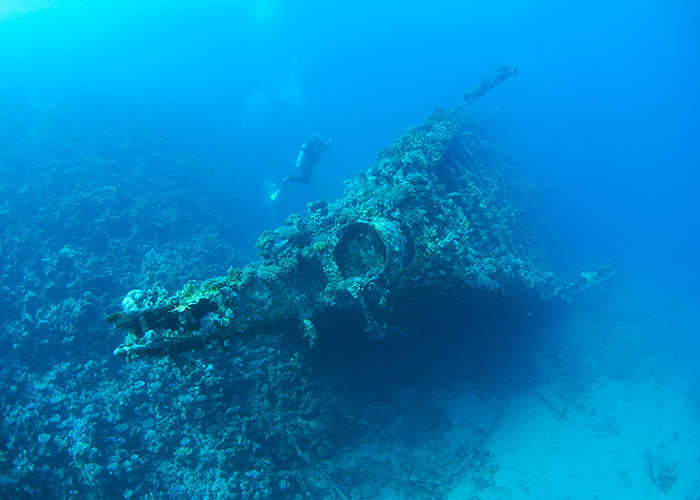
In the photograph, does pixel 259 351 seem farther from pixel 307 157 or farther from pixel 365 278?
pixel 307 157

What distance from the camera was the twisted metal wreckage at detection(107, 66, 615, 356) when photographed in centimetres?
422

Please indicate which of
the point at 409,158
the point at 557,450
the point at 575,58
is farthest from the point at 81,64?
the point at 575,58

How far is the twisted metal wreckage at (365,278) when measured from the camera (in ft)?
13.8

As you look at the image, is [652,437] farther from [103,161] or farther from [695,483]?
[103,161]

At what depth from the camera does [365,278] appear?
5.55m

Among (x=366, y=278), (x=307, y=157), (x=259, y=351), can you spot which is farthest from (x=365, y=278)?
(x=307, y=157)

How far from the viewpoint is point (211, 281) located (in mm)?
4605

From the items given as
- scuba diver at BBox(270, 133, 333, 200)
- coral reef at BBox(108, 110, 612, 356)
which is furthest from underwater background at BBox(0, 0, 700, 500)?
scuba diver at BBox(270, 133, 333, 200)

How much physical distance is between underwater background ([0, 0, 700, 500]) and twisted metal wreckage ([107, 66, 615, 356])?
72cm

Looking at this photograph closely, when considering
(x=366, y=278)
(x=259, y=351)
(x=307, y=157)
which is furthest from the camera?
(x=307, y=157)

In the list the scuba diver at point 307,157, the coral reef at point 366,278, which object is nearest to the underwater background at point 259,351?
the coral reef at point 366,278

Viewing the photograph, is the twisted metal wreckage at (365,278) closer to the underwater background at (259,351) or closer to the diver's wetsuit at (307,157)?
the underwater background at (259,351)

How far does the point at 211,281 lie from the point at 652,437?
14.2 metres

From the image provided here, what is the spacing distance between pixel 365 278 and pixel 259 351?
122 inches
